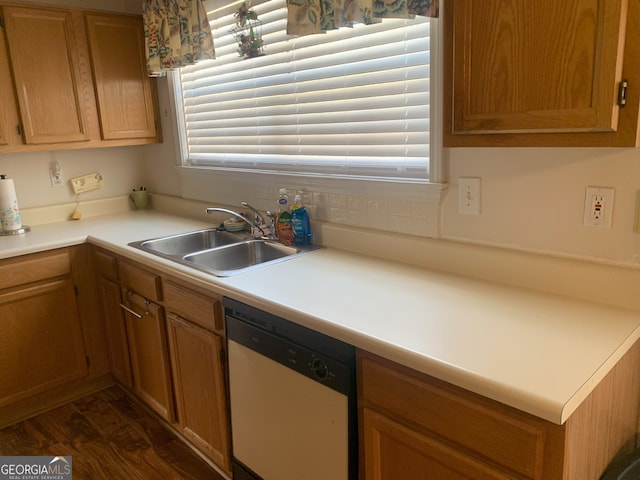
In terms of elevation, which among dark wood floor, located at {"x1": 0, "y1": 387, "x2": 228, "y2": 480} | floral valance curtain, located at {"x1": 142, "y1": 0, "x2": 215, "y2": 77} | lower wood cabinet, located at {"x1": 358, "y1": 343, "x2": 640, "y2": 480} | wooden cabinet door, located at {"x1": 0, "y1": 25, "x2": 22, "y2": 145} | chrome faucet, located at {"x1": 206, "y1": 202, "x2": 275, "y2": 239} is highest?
floral valance curtain, located at {"x1": 142, "y1": 0, "x2": 215, "y2": 77}

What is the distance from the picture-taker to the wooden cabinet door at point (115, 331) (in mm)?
2492

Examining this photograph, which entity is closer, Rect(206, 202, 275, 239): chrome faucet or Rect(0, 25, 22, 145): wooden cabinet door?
Rect(206, 202, 275, 239): chrome faucet

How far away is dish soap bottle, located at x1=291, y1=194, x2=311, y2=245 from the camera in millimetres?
2117

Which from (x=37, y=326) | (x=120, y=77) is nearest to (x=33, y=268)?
(x=37, y=326)

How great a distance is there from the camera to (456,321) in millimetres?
1291

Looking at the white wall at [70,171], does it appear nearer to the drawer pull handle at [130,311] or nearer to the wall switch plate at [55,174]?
the wall switch plate at [55,174]

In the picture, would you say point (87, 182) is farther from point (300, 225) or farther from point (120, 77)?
point (300, 225)

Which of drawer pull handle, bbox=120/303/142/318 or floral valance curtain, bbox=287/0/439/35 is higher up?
floral valance curtain, bbox=287/0/439/35

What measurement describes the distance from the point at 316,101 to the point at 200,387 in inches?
50.6

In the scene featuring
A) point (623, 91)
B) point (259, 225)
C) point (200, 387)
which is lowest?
point (200, 387)

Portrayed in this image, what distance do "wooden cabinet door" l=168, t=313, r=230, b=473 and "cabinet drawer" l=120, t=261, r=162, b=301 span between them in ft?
0.49

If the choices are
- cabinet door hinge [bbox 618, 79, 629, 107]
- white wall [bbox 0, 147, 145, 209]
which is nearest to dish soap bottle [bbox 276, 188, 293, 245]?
cabinet door hinge [bbox 618, 79, 629, 107]

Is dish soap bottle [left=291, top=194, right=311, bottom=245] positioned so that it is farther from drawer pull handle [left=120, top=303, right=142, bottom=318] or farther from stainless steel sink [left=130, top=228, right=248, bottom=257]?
drawer pull handle [left=120, top=303, right=142, bottom=318]

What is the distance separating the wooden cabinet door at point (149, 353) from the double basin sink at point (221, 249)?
0.84 feet
